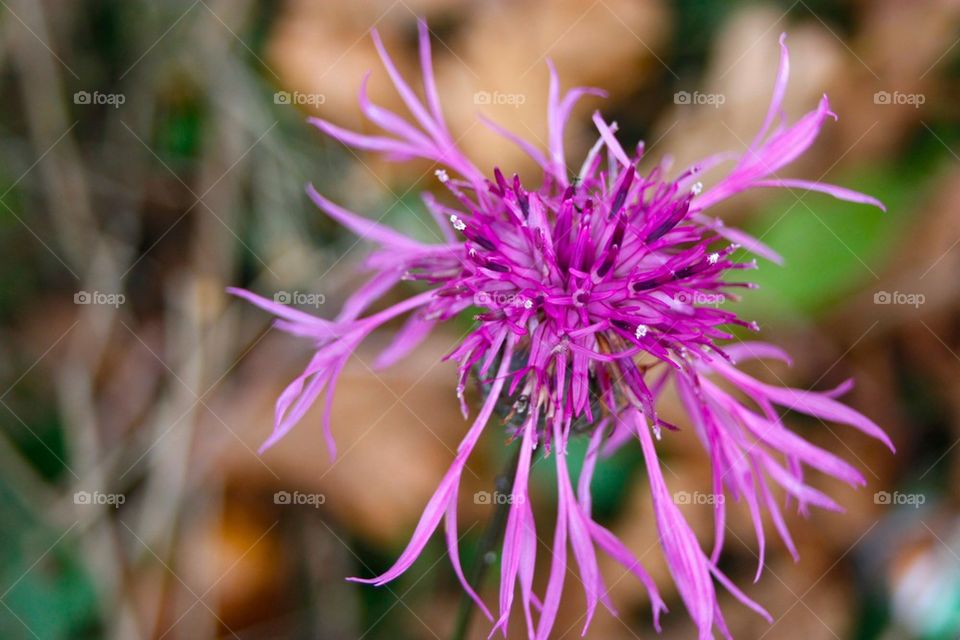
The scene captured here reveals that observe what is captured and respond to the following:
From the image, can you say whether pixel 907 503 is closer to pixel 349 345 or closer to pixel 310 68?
pixel 349 345

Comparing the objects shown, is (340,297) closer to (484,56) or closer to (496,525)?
(484,56)

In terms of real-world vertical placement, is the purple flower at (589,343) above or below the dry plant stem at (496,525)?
above

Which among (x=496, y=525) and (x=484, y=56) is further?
(x=484, y=56)

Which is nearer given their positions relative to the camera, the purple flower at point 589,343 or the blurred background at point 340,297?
the purple flower at point 589,343

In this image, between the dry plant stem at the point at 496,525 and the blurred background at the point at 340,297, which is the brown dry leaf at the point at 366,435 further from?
the dry plant stem at the point at 496,525

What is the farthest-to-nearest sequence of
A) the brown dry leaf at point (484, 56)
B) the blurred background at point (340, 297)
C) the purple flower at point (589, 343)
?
the brown dry leaf at point (484, 56) < the blurred background at point (340, 297) < the purple flower at point (589, 343)

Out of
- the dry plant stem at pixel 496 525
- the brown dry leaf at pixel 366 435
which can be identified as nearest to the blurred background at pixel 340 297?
the brown dry leaf at pixel 366 435

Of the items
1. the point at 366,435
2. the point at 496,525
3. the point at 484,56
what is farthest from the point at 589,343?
the point at 484,56

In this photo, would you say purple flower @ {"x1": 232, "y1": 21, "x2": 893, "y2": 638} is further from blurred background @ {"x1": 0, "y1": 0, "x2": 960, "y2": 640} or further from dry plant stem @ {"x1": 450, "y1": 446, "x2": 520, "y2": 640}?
blurred background @ {"x1": 0, "y1": 0, "x2": 960, "y2": 640}

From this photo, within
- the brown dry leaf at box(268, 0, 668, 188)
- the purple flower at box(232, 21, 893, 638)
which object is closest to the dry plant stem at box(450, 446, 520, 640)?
the purple flower at box(232, 21, 893, 638)
